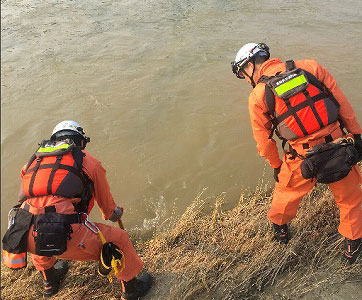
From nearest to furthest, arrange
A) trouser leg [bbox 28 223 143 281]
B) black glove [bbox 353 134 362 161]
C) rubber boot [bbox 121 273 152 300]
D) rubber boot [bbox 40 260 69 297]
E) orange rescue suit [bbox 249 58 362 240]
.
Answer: trouser leg [bbox 28 223 143 281] < orange rescue suit [bbox 249 58 362 240] < black glove [bbox 353 134 362 161] < rubber boot [bbox 121 273 152 300] < rubber boot [bbox 40 260 69 297]

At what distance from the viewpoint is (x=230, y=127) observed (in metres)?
6.97

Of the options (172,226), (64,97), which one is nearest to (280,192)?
(172,226)

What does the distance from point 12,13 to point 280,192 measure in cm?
1460

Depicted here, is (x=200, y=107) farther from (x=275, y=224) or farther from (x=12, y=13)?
(x=12, y=13)

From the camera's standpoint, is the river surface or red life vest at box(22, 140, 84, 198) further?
the river surface

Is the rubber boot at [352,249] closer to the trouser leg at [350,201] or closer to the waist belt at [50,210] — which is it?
the trouser leg at [350,201]

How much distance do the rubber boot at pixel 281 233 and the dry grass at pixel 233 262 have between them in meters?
0.09

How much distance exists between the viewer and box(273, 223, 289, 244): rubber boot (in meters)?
3.86

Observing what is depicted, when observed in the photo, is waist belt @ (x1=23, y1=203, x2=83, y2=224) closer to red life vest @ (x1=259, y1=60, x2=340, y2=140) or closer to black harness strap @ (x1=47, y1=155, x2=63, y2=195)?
black harness strap @ (x1=47, y1=155, x2=63, y2=195)

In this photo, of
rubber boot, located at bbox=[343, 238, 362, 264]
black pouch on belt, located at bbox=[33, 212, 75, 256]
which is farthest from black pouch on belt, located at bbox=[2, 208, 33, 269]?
rubber boot, located at bbox=[343, 238, 362, 264]

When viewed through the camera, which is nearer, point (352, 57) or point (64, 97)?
point (64, 97)

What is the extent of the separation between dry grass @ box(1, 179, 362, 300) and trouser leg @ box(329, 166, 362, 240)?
0.28 m

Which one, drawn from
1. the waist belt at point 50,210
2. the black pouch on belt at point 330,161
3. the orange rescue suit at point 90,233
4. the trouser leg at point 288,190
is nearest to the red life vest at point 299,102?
the black pouch on belt at point 330,161

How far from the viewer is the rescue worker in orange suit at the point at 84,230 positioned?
2932 millimetres
